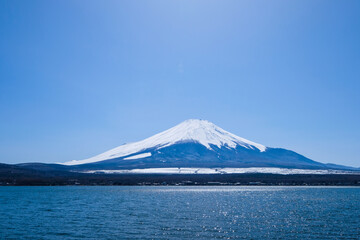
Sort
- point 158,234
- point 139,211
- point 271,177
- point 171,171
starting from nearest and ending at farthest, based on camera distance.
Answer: point 158,234 < point 139,211 < point 271,177 < point 171,171

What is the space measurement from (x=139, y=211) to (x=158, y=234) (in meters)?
16.9

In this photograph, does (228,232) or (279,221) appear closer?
(228,232)

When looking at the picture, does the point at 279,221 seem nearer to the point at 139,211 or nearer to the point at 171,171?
the point at 139,211

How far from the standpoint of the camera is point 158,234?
3106 centimetres

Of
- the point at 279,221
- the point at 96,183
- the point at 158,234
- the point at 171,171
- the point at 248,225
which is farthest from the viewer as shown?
the point at 171,171

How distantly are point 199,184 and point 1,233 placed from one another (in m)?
99.1

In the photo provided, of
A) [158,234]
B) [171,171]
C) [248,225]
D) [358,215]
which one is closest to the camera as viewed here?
[158,234]

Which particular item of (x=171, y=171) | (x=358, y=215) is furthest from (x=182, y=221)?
(x=171, y=171)

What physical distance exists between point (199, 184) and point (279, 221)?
89278mm

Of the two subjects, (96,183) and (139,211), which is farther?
(96,183)

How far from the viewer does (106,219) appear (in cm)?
4022

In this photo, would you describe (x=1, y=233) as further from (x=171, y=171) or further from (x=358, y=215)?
(x=171, y=171)

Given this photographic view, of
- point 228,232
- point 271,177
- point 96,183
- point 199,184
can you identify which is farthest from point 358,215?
point 271,177

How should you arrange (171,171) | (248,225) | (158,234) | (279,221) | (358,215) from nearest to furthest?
(158,234), (248,225), (279,221), (358,215), (171,171)
